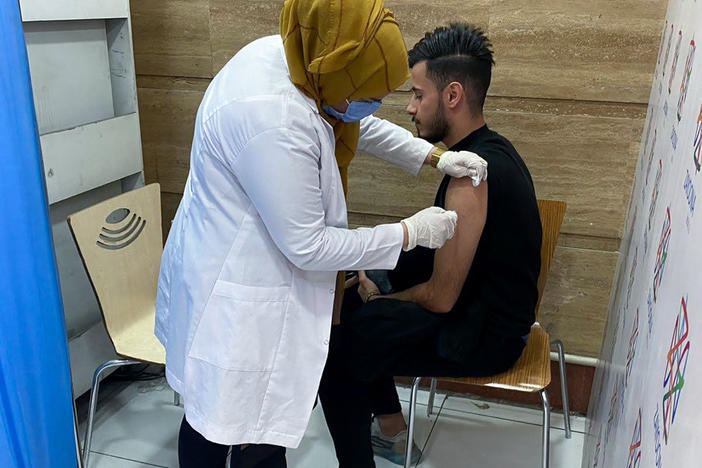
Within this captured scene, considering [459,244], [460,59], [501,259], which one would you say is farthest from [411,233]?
[460,59]

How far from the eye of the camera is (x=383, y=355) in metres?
1.69

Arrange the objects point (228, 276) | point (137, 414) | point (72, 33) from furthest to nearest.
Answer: point (137, 414) < point (72, 33) < point (228, 276)

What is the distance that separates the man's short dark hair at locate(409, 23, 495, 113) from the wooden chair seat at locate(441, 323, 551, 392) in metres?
0.71

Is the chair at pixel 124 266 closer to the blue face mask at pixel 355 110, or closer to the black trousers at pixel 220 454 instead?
the black trousers at pixel 220 454

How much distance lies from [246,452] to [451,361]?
557mm

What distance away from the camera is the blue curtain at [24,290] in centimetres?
96

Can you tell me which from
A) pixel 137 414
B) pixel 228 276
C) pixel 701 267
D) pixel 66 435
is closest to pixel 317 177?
pixel 228 276

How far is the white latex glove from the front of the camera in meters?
1.53

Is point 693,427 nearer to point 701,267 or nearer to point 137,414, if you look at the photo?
point 701,267

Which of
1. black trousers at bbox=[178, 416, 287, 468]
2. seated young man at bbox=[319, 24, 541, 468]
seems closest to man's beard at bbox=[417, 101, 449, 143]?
seated young man at bbox=[319, 24, 541, 468]

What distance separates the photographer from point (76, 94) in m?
2.14

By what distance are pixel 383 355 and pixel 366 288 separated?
22 centimetres

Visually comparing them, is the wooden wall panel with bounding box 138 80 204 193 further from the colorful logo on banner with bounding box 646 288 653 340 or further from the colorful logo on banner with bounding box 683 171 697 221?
the colorful logo on banner with bounding box 683 171 697 221

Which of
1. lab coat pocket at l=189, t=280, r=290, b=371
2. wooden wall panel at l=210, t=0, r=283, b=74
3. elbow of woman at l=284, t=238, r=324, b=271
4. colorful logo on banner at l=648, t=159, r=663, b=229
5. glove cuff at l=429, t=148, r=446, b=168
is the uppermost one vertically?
wooden wall panel at l=210, t=0, r=283, b=74
